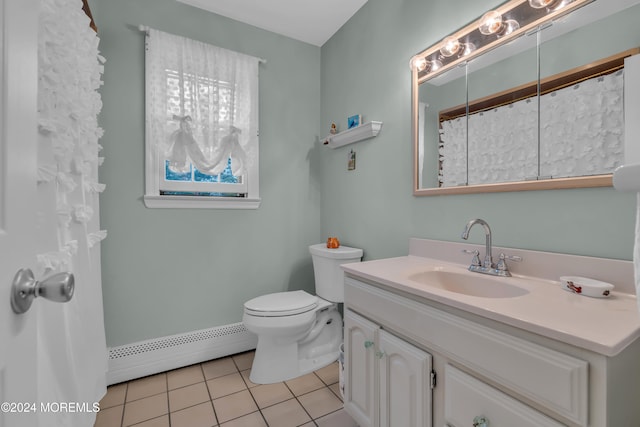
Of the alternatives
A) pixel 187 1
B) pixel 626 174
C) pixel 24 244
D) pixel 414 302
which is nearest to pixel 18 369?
pixel 24 244

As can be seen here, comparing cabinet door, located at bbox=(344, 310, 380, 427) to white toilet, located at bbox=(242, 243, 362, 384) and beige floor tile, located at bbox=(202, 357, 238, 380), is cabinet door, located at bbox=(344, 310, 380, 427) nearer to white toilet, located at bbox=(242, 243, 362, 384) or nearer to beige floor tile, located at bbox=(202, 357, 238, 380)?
white toilet, located at bbox=(242, 243, 362, 384)

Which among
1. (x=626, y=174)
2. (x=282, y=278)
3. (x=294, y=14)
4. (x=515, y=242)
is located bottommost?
(x=282, y=278)

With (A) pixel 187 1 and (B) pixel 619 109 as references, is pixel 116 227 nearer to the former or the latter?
(A) pixel 187 1

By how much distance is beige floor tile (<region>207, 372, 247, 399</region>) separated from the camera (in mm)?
1712

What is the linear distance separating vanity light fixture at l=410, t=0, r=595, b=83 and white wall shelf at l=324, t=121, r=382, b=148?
1.24 ft

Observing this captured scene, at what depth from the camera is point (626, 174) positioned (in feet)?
1.74

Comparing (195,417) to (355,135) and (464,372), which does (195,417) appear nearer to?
(464,372)

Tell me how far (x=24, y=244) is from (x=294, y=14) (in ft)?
7.36

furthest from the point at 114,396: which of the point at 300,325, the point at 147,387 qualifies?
the point at 300,325

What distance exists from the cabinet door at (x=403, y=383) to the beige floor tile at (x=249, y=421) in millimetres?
678

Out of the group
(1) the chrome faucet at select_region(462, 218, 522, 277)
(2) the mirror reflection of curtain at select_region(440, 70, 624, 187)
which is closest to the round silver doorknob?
(1) the chrome faucet at select_region(462, 218, 522, 277)

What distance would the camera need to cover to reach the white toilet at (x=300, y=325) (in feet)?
5.71

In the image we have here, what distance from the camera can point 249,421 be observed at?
147 cm

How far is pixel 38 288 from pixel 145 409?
1564mm
